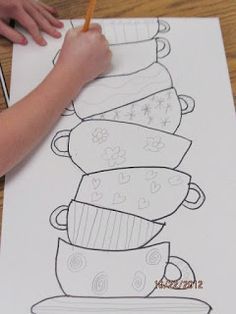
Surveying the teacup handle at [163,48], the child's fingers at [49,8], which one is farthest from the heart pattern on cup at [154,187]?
the child's fingers at [49,8]

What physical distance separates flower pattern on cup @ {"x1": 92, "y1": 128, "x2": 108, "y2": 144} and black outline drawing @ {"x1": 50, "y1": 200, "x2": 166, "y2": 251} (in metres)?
0.10

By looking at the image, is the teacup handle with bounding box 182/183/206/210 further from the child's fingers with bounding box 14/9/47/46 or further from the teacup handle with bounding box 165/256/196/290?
the child's fingers with bounding box 14/9/47/46

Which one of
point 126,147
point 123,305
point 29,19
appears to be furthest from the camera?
point 29,19

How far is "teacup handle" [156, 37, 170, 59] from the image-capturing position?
74cm

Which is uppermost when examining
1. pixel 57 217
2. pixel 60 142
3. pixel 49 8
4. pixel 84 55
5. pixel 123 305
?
pixel 49 8

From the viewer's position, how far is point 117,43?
0.76 m

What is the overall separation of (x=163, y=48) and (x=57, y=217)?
12.4 inches

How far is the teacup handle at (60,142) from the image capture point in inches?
25.7

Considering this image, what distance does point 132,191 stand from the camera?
2.04 feet

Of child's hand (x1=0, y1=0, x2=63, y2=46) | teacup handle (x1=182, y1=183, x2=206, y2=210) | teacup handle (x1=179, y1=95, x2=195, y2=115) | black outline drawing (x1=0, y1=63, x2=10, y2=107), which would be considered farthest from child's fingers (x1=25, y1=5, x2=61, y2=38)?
teacup handle (x1=182, y1=183, x2=206, y2=210)

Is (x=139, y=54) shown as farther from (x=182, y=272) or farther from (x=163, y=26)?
(x=182, y=272)

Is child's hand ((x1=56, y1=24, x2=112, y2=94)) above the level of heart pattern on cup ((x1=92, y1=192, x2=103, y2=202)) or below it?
above

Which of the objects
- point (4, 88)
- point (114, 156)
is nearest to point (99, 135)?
point (114, 156)

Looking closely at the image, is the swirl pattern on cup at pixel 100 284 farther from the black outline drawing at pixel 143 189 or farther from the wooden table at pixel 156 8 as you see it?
the wooden table at pixel 156 8
